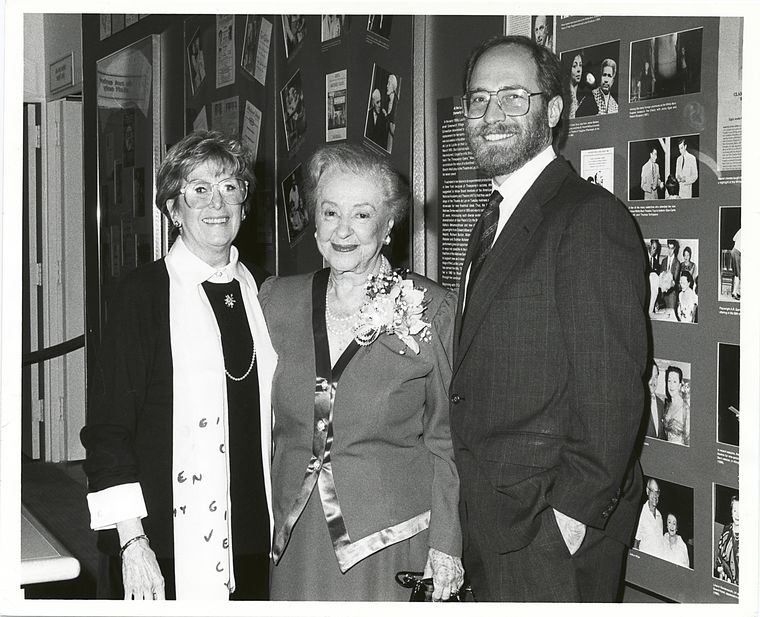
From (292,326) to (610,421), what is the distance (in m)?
0.91

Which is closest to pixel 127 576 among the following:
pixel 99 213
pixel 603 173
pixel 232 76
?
pixel 603 173

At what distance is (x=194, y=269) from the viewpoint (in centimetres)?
244

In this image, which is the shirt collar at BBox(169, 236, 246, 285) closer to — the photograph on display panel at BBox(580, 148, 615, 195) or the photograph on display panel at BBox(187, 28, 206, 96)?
the photograph on display panel at BBox(580, 148, 615, 195)

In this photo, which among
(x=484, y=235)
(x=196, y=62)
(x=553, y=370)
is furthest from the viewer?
(x=196, y=62)

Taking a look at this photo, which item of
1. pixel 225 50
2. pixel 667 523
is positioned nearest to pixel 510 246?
pixel 667 523

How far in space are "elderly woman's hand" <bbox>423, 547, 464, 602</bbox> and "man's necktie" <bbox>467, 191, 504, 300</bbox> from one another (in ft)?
2.22

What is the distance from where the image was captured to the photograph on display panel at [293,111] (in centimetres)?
407

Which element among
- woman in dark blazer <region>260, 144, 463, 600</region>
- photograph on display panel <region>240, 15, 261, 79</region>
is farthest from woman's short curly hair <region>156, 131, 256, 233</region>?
photograph on display panel <region>240, 15, 261, 79</region>

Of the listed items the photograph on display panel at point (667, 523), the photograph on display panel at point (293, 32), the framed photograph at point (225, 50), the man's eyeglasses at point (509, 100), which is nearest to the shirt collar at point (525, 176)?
the man's eyeglasses at point (509, 100)

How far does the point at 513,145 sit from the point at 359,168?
0.42 m

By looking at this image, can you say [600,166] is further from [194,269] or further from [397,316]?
[194,269]

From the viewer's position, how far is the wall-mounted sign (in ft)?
21.5

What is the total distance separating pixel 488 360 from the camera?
2.11 m

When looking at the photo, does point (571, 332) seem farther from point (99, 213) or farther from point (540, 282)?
point (99, 213)
